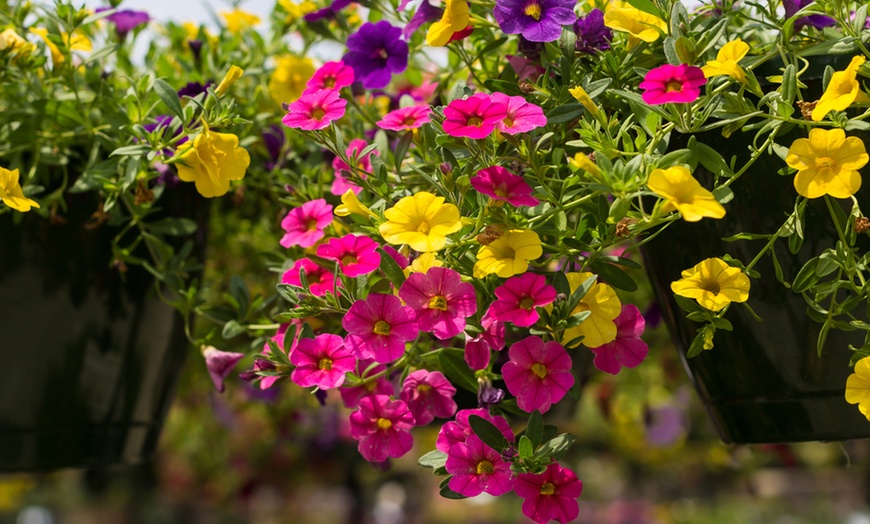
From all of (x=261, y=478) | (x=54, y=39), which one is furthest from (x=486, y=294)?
(x=261, y=478)

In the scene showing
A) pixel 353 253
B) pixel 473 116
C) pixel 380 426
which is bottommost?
pixel 380 426

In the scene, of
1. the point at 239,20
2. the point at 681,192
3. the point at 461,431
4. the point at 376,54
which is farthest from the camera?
the point at 239,20

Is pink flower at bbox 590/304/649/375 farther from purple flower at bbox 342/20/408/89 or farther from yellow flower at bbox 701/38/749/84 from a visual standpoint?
purple flower at bbox 342/20/408/89

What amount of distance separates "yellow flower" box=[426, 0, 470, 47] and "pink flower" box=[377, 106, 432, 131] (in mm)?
47

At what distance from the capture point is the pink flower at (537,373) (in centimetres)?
52

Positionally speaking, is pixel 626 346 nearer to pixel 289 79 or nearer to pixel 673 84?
pixel 673 84

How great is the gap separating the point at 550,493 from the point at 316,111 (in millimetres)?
279

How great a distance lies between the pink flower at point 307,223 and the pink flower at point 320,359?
10 centimetres

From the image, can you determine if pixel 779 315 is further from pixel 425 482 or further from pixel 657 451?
pixel 425 482

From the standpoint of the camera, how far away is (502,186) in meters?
0.51

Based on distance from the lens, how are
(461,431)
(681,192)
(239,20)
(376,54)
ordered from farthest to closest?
(239,20) < (376,54) < (461,431) < (681,192)

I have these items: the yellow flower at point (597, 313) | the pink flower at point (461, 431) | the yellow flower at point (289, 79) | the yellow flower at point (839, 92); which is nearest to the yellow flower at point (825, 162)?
the yellow flower at point (839, 92)

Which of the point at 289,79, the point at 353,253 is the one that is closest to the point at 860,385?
the point at 353,253

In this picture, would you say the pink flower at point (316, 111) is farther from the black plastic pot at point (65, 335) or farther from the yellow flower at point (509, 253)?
the black plastic pot at point (65, 335)
